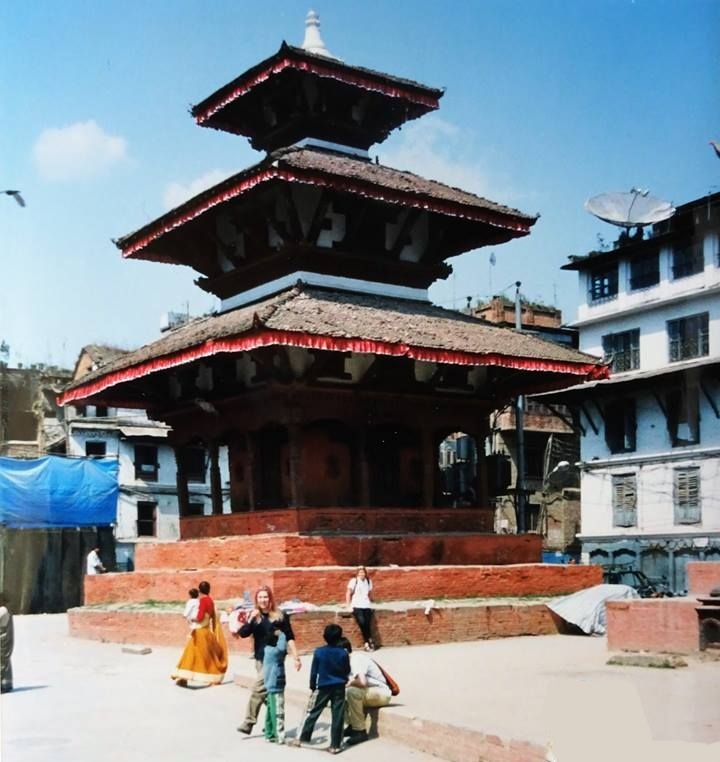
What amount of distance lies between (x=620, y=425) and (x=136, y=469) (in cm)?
1988

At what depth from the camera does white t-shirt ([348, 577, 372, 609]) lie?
15875mm

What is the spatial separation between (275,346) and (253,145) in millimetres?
7788

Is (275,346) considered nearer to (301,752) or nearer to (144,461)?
(301,752)

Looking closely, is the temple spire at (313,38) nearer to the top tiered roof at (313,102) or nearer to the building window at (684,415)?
the top tiered roof at (313,102)

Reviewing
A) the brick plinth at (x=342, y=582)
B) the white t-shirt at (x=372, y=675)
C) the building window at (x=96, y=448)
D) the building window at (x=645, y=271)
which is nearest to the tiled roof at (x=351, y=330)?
the brick plinth at (x=342, y=582)

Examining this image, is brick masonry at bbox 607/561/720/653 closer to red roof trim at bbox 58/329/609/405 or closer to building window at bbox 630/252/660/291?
red roof trim at bbox 58/329/609/405

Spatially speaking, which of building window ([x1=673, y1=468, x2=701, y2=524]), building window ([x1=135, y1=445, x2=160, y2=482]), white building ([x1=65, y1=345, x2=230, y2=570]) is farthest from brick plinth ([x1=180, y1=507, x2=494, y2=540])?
building window ([x1=135, y1=445, x2=160, y2=482])

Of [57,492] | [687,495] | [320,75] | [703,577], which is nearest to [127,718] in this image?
[703,577]

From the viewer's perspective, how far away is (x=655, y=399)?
40.0m

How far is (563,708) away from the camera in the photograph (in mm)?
10570

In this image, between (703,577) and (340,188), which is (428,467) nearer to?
(340,188)

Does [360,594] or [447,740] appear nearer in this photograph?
[447,740]

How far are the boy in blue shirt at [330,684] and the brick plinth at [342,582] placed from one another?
6167 millimetres

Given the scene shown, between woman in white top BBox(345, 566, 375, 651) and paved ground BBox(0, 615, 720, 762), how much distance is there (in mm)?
405
